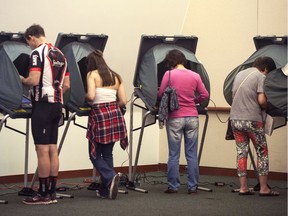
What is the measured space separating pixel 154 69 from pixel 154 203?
149cm

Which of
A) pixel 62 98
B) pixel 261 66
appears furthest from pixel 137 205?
pixel 261 66

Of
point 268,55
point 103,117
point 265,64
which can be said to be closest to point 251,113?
point 265,64

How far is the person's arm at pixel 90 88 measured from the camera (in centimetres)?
723

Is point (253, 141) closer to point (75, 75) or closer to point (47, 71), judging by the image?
point (75, 75)

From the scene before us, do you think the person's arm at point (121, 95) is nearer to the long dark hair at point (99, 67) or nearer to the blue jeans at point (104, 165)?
the long dark hair at point (99, 67)

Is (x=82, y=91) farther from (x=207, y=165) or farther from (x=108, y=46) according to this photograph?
(x=207, y=165)

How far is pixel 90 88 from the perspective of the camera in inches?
285

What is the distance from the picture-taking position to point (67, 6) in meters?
Result: 8.83

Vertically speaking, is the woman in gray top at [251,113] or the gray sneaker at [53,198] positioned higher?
the woman in gray top at [251,113]

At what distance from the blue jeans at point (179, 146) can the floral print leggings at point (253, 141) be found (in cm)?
42

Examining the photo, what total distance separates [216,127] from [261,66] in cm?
230

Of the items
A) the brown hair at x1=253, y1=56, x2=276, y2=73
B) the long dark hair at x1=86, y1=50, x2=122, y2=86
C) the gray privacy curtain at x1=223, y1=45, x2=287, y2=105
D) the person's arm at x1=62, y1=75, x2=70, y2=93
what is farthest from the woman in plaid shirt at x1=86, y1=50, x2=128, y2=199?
the brown hair at x1=253, y1=56, x2=276, y2=73

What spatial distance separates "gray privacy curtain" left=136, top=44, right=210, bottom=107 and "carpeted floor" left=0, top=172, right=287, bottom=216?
38.9 inches

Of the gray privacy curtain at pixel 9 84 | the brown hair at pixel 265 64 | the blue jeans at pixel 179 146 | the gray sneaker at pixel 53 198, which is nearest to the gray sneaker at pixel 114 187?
the gray sneaker at pixel 53 198
